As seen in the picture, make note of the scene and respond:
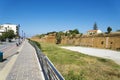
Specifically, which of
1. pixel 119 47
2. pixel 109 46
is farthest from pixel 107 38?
pixel 119 47

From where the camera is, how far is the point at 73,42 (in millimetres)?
67000

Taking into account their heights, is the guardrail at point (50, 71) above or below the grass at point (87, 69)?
above

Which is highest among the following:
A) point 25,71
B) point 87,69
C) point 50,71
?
point 50,71

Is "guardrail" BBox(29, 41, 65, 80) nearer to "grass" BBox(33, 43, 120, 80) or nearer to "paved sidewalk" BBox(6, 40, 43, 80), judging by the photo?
"paved sidewalk" BBox(6, 40, 43, 80)

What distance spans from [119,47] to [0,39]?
48.8m

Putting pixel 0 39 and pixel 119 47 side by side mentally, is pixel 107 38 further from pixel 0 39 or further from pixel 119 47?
pixel 0 39

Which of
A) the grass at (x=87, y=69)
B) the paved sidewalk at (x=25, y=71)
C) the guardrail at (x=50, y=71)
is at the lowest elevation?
the grass at (x=87, y=69)

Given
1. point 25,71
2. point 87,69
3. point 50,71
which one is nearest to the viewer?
point 50,71

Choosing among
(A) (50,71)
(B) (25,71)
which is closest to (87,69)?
(B) (25,71)

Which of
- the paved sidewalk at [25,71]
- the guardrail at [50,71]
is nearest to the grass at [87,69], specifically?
the paved sidewalk at [25,71]

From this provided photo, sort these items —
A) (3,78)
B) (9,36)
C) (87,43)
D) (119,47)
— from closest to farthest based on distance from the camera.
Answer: (3,78) < (119,47) < (87,43) < (9,36)

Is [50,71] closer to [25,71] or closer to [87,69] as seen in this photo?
[25,71]

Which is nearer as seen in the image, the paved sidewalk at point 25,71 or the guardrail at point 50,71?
the guardrail at point 50,71

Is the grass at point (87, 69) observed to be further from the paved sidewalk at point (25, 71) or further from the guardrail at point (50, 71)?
the guardrail at point (50, 71)
